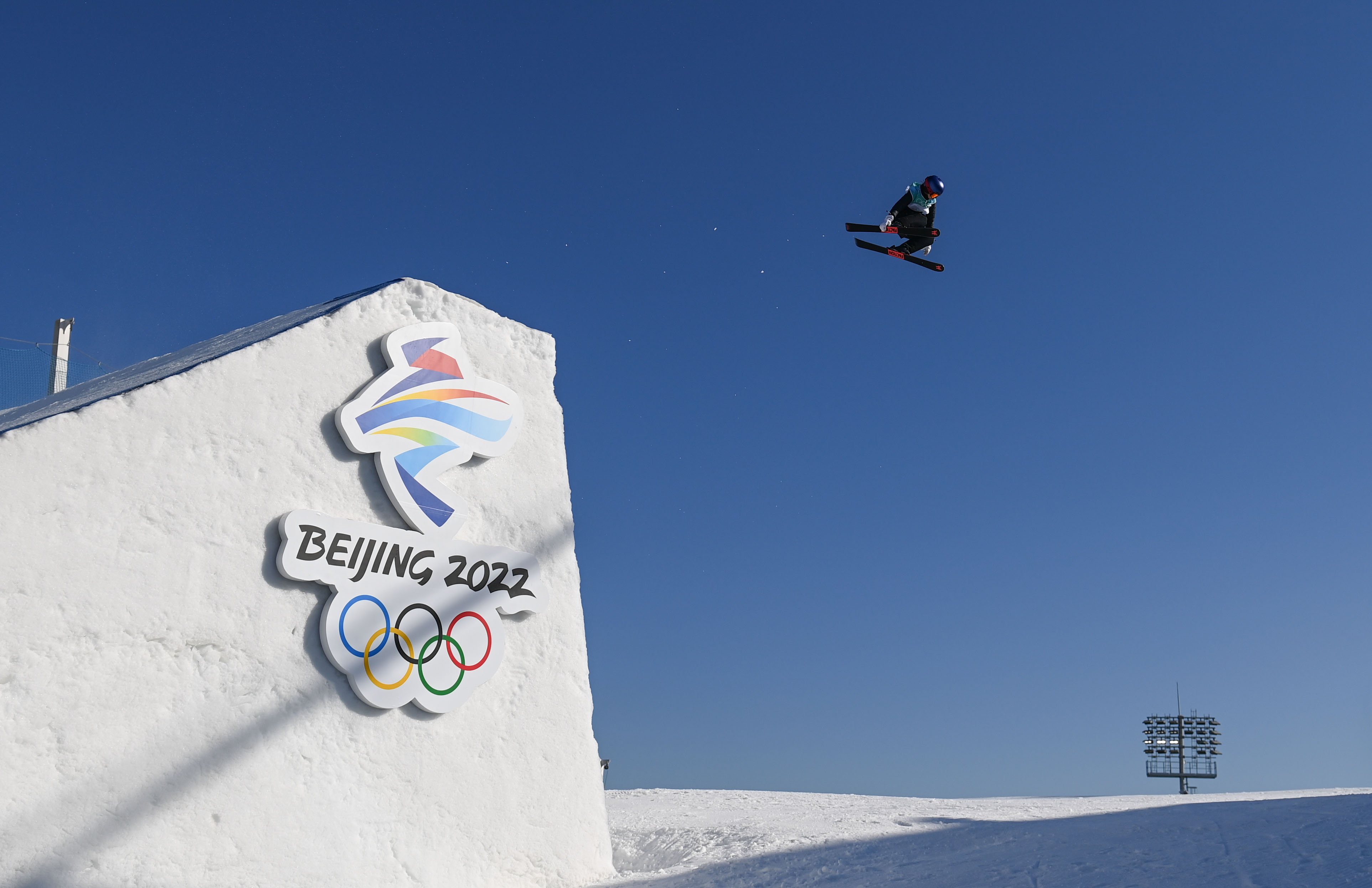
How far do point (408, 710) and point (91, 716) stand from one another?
2119mm

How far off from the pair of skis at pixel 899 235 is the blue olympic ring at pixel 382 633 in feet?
21.6

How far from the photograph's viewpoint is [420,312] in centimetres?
834

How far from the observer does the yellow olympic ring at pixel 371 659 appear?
7.11 metres

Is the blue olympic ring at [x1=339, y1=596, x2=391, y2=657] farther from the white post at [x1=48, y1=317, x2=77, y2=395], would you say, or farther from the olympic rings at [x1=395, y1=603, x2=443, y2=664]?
the white post at [x1=48, y1=317, x2=77, y2=395]

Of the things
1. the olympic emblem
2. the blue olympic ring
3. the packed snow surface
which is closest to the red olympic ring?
the blue olympic ring

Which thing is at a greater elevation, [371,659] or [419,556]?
[419,556]

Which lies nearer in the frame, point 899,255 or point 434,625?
point 434,625

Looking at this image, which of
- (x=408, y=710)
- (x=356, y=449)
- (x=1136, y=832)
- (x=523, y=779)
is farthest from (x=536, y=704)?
(x=1136, y=832)

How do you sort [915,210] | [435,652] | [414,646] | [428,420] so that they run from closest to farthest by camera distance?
[414,646], [435,652], [428,420], [915,210]

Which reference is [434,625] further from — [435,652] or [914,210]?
[914,210]

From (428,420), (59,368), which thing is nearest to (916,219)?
(428,420)

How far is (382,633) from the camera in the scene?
7.30 m

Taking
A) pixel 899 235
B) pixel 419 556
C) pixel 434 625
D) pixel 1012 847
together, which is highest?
pixel 899 235

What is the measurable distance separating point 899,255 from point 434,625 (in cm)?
684
